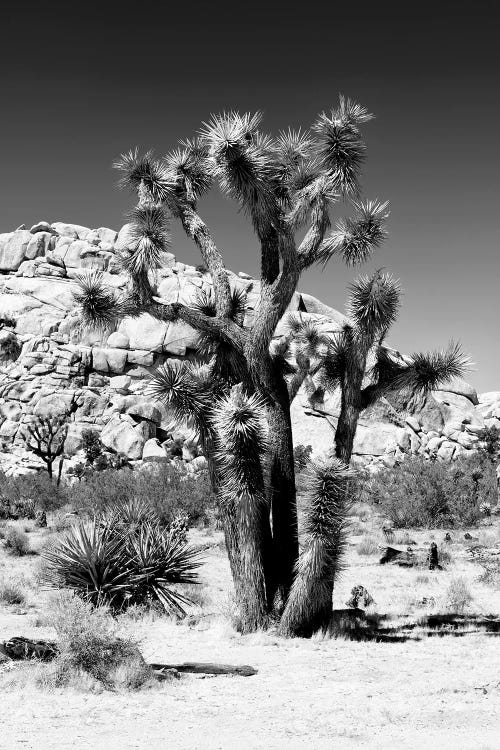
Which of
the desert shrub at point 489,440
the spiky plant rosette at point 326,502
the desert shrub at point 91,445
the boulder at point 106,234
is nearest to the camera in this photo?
the spiky plant rosette at point 326,502

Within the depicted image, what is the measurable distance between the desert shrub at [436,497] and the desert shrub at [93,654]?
51.3ft

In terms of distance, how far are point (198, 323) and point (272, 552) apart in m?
3.31

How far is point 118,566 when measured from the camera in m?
10.4

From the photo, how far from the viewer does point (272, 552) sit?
31.6 ft

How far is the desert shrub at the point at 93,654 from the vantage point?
6.45 meters

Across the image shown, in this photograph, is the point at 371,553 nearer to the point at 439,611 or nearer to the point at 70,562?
the point at 439,611

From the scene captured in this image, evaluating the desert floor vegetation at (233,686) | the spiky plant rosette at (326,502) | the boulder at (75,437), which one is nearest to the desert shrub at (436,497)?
the desert floor vegetation at (233,686)

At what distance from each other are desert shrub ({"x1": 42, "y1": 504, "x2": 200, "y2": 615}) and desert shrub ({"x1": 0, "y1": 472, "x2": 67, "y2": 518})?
1162 centimetres

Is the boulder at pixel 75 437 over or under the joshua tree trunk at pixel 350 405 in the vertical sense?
over

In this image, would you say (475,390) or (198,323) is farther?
(475,390)

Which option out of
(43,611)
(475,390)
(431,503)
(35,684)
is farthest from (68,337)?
(35,684)

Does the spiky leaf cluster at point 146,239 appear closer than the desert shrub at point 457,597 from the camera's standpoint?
Yes

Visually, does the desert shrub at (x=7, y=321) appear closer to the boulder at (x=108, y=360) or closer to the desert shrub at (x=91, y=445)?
the boulder at (x=108, y=360)

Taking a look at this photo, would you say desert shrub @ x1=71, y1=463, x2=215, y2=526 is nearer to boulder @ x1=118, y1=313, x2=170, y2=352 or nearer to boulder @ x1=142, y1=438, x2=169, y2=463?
boulder @ x1=142, y1=438, x2=169, y2=463
